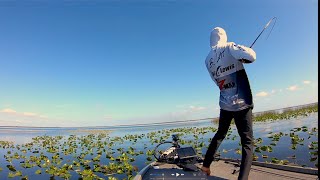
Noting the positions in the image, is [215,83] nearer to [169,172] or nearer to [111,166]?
[169,172]

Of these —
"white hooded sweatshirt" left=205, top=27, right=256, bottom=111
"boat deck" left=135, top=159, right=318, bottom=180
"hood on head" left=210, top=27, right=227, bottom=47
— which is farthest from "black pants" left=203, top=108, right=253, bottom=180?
"hood on head" left=210, top=27, right=227, bottom=47

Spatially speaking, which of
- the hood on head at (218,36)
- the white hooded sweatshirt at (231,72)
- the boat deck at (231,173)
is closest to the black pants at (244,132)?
the white hooded sweatshirt at (231,72)

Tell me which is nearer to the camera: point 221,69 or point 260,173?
point 221,69

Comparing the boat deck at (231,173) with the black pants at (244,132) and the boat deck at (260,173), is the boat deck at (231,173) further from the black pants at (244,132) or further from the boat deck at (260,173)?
the black pants at (244,132)

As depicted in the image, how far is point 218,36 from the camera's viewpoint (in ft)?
13.9

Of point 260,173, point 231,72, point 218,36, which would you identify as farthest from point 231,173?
point 218,36

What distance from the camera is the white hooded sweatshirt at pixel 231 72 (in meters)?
3.55

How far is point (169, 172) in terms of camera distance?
3029mm

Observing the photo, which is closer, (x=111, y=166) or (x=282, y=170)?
(x=282, y=170)

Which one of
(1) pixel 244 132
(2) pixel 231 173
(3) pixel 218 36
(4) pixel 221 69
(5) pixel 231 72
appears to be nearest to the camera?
(1) pixel 244 132

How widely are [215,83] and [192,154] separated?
4.08 feet

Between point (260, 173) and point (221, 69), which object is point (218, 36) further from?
point (260, 173)

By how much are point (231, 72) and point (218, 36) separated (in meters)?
0.76

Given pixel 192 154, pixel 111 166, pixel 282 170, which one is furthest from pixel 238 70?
pixel 111 166
